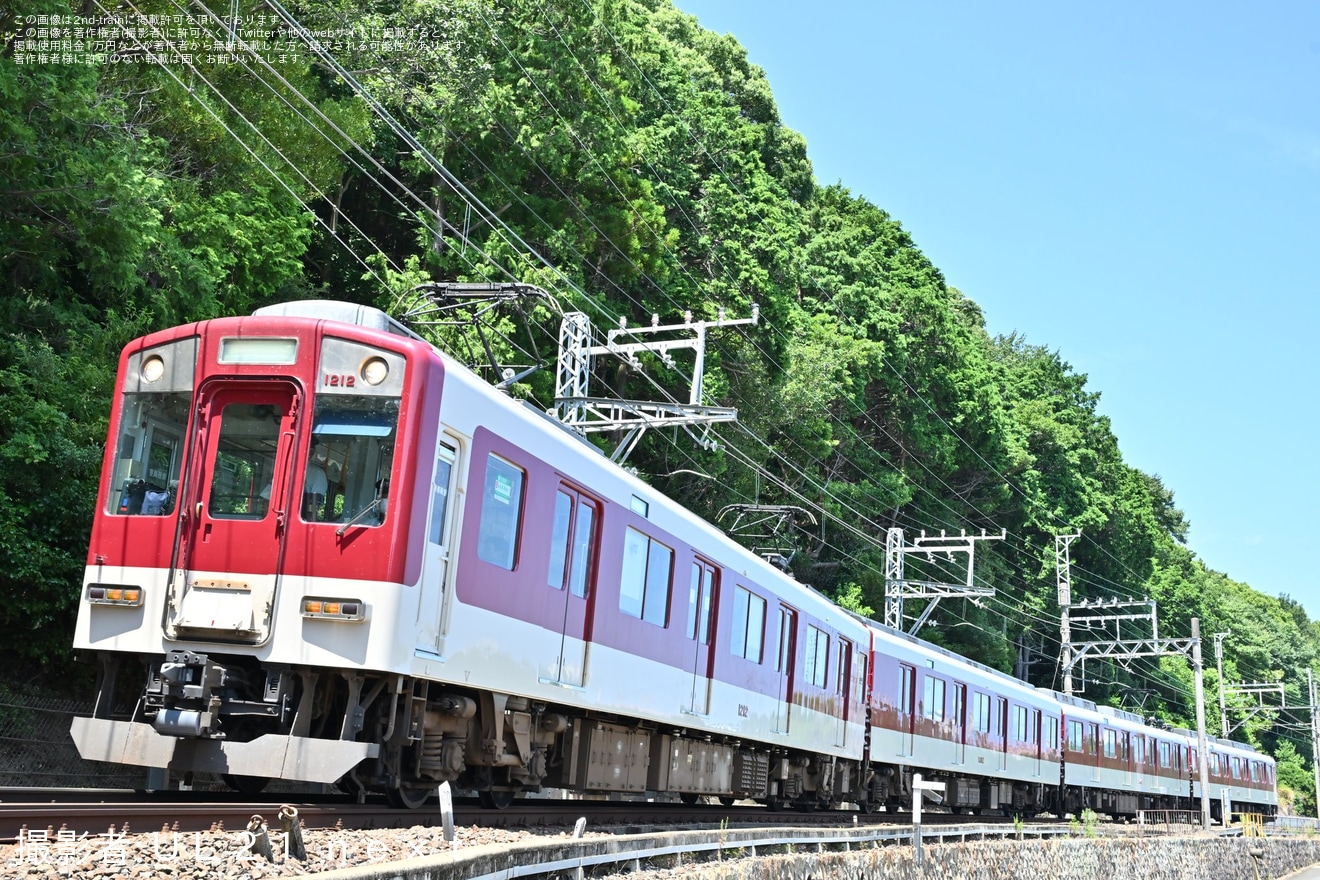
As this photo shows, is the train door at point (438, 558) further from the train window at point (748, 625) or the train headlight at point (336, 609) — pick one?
the train window at point (748, 625)

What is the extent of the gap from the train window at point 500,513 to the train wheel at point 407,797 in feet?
5.24

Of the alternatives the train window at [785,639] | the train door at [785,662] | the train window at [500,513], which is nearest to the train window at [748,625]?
the train window at [785,639]

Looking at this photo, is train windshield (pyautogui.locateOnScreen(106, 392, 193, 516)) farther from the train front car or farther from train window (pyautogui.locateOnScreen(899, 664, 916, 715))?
train window (pyautogui.locateOnScreen(899, 664, 916, 715))

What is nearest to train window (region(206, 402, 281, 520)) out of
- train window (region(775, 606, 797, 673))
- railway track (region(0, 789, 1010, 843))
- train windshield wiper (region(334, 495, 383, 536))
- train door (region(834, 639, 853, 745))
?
train windshield wiper (region(334, 495, 383, 536))

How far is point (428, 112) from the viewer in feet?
83.6

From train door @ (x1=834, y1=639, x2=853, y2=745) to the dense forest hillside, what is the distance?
6037 millimetres

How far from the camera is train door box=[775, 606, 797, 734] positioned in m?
15.7

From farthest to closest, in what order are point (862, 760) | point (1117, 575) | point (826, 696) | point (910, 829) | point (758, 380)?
point (1117, 575) < point (758, 380) < point (862, 760) < point (826, 696) < point (910, 829)

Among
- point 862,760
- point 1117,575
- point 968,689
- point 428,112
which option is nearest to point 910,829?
point 862,760

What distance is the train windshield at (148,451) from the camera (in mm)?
8375

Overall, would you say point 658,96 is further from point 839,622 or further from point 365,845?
point 365,845

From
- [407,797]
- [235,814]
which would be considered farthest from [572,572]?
[235,814]

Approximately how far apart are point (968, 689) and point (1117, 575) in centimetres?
3698

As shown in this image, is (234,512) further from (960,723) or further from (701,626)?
(960,723)
